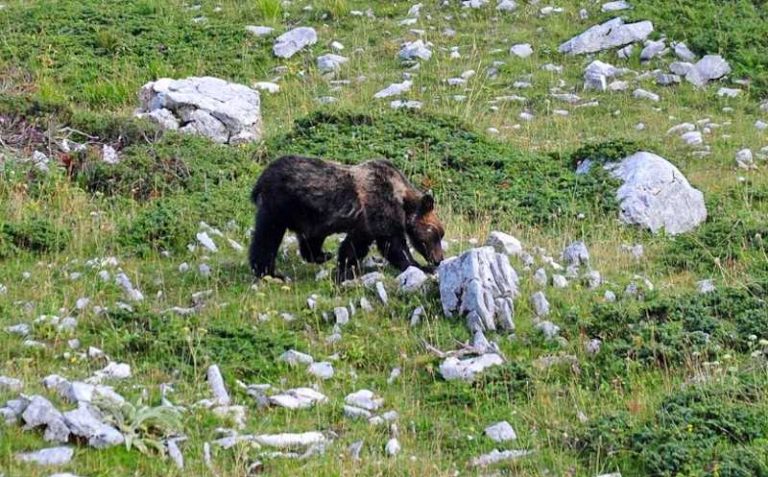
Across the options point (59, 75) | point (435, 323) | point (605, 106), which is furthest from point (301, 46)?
point (435, 323)

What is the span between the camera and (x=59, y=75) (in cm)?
2008

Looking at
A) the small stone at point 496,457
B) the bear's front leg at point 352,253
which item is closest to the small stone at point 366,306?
the bear's front leg at point 352,253

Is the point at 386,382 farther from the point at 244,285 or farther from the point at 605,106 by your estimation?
the point at 605,106

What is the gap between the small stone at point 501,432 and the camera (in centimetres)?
922

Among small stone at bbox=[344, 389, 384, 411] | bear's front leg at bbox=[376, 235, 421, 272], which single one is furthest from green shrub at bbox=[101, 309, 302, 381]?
bear's front leg at bbox=[376, 235, 421, 272]

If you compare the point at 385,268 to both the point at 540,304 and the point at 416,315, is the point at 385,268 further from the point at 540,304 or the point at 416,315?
the point at 540,304

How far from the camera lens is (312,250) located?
525 inches

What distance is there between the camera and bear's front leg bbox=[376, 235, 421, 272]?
42.8 feet

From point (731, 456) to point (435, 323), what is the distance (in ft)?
10.7

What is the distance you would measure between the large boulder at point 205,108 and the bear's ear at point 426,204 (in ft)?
14.6

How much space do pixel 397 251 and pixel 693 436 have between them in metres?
4.77

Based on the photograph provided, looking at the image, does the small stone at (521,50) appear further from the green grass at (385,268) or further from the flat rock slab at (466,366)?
the flat rock slab at (466,366)

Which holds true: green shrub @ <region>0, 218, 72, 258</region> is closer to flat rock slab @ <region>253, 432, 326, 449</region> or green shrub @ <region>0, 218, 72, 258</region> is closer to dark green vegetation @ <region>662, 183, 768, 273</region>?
flat rock slab @ <region>253, 432, 326, 449</region>

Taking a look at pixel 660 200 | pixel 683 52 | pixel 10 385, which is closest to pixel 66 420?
pixel 10 385
